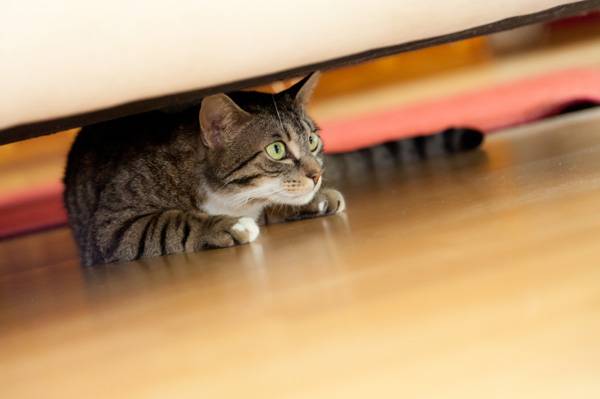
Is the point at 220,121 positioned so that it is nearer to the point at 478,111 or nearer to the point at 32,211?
the point at 32,211

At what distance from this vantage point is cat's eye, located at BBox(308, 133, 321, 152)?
6.96 ft

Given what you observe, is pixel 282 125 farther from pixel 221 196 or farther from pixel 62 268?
pixel 62 268

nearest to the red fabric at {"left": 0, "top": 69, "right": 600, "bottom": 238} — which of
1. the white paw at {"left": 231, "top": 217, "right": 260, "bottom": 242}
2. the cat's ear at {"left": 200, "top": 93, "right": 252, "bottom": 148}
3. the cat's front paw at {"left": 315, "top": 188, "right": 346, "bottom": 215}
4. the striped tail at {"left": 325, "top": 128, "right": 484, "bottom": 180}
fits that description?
the striped tail at {"left": 325, "top": 128, "right": 484, "bottom": 180}

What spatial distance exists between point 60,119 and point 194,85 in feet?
0.76

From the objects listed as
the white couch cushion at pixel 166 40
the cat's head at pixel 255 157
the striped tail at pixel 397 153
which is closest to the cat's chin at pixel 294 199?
the cat's head at pixel 255 157

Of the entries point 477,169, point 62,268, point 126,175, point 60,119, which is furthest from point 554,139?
point 60,119

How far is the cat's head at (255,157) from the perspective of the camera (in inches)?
78.0

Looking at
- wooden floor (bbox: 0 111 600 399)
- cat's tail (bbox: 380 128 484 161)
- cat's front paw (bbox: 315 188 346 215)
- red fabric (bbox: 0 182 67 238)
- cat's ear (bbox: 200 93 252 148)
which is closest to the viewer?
wooden floor (bbox: 0 111 600 399)

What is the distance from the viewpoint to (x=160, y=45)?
1291 millimetres

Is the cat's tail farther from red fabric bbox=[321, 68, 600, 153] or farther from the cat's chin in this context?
the cat's chin

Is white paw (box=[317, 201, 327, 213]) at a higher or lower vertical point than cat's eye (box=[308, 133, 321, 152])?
lower

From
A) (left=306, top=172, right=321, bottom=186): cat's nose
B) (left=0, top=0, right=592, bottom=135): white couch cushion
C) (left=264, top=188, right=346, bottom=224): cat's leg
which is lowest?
(left=264, top=188, right=346, bottom=224): cat's leg

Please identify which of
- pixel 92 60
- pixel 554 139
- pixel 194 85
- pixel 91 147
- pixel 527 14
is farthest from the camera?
pixel 554 139

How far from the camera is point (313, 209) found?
2.12 meters
